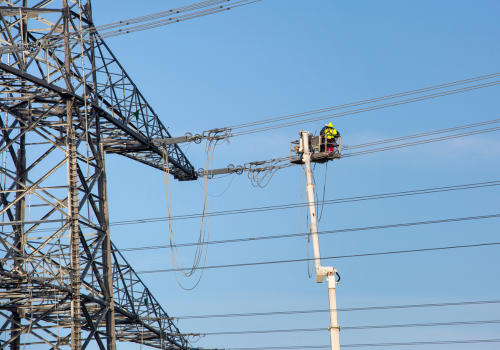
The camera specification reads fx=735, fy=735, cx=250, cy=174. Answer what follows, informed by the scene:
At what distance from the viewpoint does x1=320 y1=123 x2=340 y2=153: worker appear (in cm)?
2356

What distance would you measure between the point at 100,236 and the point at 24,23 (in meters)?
8.78

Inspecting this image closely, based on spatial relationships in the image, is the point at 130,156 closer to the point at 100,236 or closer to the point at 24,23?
the point at 100,236

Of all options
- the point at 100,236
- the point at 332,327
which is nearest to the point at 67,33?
the point at 100,236

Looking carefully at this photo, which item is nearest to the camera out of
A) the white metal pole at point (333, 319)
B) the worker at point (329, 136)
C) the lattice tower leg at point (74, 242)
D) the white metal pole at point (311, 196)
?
the white metal pole at point (333, 319)

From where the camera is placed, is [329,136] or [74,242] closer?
[329,136]


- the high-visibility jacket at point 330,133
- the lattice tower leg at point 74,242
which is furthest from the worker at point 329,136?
the lattice tower leg at point 74,242

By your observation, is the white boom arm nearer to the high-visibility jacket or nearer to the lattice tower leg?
the high-visibility jacket

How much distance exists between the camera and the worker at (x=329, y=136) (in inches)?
928

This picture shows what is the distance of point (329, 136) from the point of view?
932 inches

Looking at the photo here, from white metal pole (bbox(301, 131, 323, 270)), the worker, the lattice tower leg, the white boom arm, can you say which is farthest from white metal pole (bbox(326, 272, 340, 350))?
the lattice tower leg

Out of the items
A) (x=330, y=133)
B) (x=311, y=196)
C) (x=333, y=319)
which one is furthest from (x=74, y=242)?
(x=333, y=319)

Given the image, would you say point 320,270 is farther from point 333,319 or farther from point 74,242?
point 74,242

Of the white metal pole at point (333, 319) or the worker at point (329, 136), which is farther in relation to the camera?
the worker at point (329, 136)

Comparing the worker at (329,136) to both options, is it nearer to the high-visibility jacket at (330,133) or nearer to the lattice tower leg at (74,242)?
the high-visibility jacket at (330,133)
